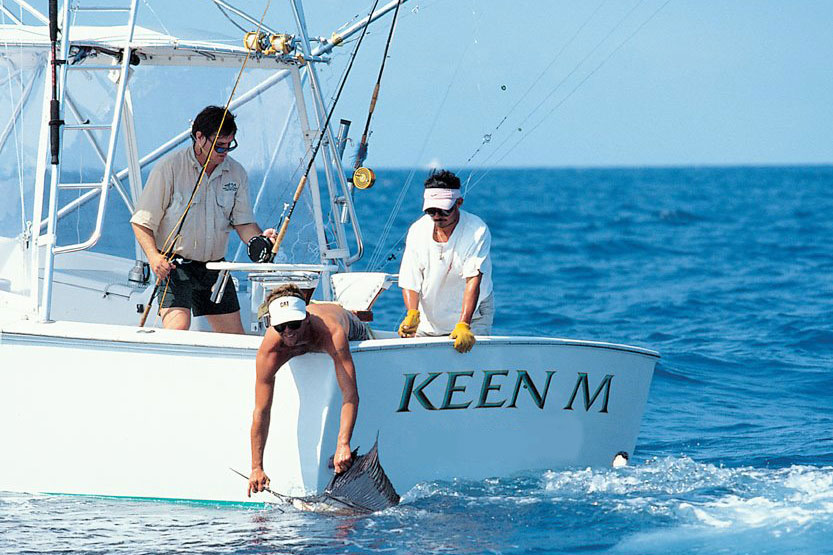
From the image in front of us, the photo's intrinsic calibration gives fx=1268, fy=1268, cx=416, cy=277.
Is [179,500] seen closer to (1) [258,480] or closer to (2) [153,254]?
(1) [258,480]

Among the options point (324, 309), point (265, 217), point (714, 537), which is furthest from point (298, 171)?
point (714, 537)

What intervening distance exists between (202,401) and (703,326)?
11.2m

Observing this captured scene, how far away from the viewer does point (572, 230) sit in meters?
37.1

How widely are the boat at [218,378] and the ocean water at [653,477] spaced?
157 millimetres

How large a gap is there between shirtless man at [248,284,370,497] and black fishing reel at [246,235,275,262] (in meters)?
0.56

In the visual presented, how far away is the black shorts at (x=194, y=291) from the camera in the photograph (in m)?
7.12

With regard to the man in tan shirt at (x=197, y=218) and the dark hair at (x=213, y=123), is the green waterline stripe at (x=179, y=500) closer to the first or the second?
the man in tan shirt at (x=197, y=218)

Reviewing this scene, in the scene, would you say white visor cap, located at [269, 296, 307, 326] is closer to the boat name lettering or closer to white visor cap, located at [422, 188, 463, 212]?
the boat name lettering

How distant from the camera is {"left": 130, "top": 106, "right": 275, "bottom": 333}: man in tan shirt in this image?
23.0ft

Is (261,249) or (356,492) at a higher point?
(261,249)

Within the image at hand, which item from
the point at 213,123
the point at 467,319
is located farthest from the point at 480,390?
the point at 213,123

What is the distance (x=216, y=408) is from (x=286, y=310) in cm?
72

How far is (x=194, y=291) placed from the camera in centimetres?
719

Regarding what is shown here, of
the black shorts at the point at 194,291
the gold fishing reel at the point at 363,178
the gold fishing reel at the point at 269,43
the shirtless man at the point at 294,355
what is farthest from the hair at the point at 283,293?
the gold fishing reel at the point at 269,43
